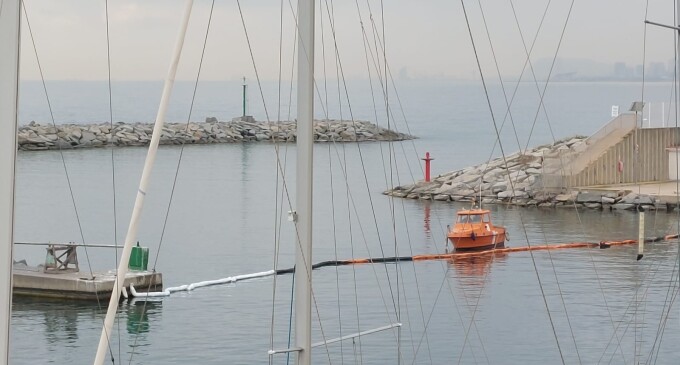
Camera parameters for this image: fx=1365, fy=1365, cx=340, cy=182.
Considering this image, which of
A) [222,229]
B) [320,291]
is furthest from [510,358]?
[222,229]

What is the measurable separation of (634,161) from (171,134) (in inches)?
2248

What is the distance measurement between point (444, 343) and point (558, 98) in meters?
156

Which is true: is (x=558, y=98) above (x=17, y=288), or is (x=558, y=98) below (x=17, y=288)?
above

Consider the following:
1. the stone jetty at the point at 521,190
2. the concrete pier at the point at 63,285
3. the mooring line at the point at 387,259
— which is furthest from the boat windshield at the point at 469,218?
the concrete pier at the point at 63,285

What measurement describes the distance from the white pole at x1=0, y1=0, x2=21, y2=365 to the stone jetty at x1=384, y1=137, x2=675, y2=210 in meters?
40.9

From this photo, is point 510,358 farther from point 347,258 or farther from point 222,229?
point 222,229

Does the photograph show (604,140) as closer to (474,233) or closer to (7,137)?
(474,233)

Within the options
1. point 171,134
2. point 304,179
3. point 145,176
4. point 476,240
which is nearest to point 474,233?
point 476,240

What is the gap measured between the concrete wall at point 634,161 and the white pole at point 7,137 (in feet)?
141

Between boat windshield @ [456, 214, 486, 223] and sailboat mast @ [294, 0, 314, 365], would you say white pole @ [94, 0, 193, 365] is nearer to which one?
sailboat mast @ [294, 0, 314, 365]

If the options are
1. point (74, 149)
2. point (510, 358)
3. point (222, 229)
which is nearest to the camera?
point (510, 358)

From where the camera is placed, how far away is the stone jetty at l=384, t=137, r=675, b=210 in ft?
166

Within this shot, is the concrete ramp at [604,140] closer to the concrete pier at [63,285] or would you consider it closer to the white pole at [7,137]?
the concrete pier at [63,285]

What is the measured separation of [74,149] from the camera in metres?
95.7
